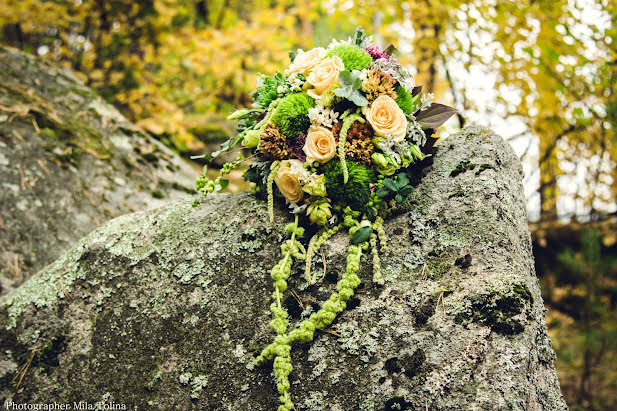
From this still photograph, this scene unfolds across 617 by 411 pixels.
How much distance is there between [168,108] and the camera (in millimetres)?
6277

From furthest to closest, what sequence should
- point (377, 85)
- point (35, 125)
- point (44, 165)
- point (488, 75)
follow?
1. point (488, 75)
2. point (35, 125)
3. point (44, 165)
4. point (377, 85)

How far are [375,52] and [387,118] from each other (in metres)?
0.49

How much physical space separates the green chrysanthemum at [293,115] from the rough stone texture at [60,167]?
2113 mm

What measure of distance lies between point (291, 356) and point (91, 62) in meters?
6.38

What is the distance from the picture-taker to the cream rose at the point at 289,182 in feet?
6.53

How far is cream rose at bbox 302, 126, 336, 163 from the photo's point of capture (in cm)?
194

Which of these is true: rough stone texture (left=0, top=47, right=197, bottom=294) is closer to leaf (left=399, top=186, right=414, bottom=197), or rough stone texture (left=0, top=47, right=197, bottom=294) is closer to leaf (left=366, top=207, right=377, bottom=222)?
leaf (left=366, top=207, right=377, bottom=222)

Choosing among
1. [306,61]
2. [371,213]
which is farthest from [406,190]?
[306,61]

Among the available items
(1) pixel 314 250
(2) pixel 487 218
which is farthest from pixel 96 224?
(2) pixel 487 218

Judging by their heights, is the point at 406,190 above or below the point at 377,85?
below

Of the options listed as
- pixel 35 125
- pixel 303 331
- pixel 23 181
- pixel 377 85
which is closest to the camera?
pixel 303 331

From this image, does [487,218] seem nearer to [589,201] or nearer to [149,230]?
[149,230]

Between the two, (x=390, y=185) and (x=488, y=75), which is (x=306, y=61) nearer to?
(x=390, y=185)

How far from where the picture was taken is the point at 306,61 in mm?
2174
